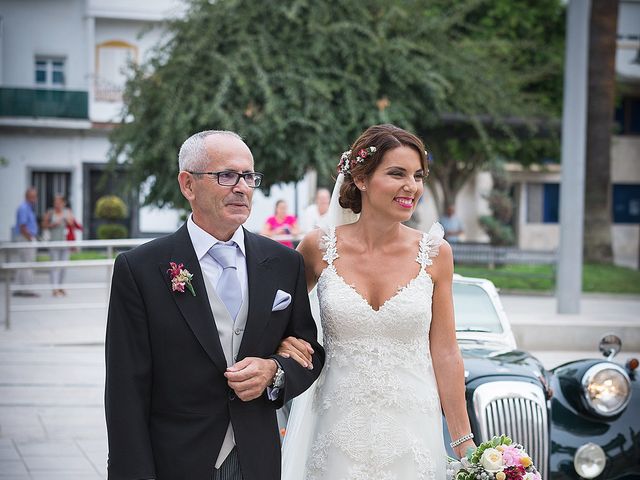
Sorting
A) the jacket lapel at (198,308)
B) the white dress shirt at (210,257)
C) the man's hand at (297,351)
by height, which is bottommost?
the man's hand at (297,351)

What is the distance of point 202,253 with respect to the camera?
3607mm

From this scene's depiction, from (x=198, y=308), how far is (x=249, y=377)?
30cm

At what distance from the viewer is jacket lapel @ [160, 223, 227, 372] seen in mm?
3438

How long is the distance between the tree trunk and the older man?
21120 millimetres

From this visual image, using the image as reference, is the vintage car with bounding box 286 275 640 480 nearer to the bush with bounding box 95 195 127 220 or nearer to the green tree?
the green tree

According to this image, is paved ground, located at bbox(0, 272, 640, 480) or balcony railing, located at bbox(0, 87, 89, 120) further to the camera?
balcony railing, located at bbox(0, 87, 89, 120)

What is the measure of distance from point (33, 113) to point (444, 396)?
3290cm

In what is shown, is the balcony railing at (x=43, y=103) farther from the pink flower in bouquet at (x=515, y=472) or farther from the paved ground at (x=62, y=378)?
the pink flower in bouquet at (x=515, y=472)

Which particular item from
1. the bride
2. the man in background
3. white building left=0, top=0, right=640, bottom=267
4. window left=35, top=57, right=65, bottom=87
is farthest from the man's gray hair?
window left=35, top=57, right=65, bottom=87

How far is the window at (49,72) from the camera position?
36094mm

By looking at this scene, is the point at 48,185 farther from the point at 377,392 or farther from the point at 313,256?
the point at 377,392

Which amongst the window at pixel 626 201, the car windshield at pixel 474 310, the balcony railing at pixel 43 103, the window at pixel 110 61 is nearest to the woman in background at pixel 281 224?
the car windshield at pixel 474 310

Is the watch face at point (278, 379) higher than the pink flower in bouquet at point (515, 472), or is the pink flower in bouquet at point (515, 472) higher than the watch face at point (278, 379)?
the watch face at point (278, 379)

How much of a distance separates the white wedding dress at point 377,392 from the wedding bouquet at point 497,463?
0.64ft
